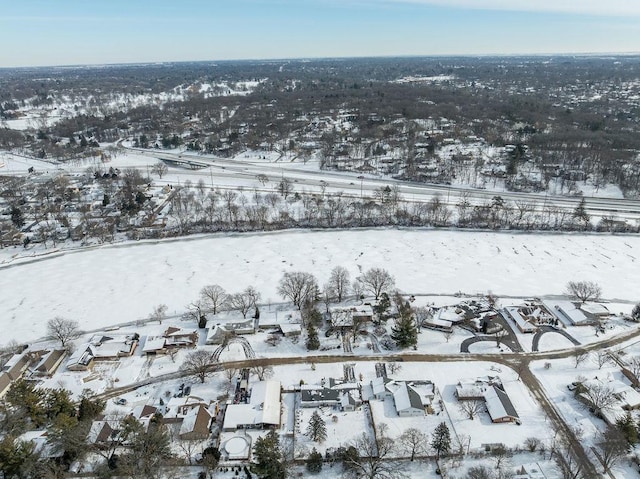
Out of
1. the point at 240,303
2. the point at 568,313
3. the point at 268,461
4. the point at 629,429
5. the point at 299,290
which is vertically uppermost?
the point at 268,461

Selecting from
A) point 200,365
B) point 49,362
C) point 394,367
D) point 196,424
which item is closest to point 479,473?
point 394,367

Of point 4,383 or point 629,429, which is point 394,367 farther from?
point 4,383

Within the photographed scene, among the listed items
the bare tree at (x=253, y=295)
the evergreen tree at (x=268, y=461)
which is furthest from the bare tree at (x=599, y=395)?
the bare tree at (x=253, y=295)

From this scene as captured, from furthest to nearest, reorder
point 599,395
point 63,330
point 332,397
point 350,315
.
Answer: point 350,315, point 63,330, point 332,397, point 599,395

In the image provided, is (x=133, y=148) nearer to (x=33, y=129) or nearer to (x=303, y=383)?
(x=33, y=129)

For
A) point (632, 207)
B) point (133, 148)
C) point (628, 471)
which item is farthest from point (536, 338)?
point (133, 148)

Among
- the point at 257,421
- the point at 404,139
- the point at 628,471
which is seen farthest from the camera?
the point at 404,139
